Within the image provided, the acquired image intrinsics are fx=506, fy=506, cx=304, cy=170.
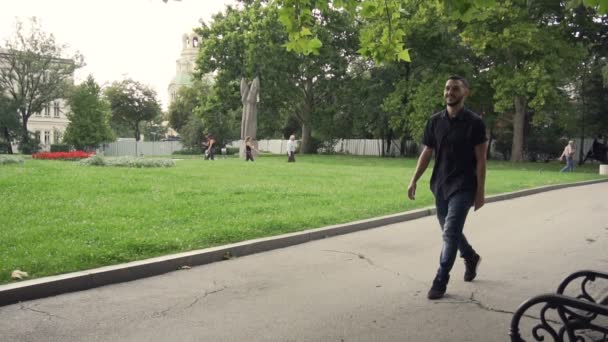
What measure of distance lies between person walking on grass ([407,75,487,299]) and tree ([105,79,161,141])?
68.9m

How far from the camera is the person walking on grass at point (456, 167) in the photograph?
4.88 m

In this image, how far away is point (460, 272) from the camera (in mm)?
5930

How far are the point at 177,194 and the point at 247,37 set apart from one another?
2632 cm

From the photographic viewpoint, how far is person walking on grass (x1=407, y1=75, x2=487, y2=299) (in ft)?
16.0

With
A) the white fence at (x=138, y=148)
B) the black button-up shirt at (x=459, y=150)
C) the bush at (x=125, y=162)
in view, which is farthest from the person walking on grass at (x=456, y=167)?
the white fence at (x=138, y=148)

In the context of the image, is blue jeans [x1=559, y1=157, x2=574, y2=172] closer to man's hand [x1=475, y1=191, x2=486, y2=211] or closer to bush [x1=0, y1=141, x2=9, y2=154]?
man's hand [x1=475, y1=191, x2=486, y2=211]

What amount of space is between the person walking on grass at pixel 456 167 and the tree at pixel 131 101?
68853mm

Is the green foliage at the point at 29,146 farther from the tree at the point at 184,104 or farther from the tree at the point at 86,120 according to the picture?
the tree at the point at 184,104

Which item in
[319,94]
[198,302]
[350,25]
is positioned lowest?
[198,302]

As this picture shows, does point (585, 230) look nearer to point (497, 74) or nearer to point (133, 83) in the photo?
point (497, 74)

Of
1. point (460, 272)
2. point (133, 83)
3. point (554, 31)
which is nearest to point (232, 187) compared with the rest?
point (460, 272)

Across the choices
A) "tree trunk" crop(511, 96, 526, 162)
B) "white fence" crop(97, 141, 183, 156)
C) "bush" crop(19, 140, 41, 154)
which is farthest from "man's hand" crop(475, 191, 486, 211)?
"bush" crop(19, 140, 41, 154)

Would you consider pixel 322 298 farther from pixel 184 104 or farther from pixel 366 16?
pixel 184 104

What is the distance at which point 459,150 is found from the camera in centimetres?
498
